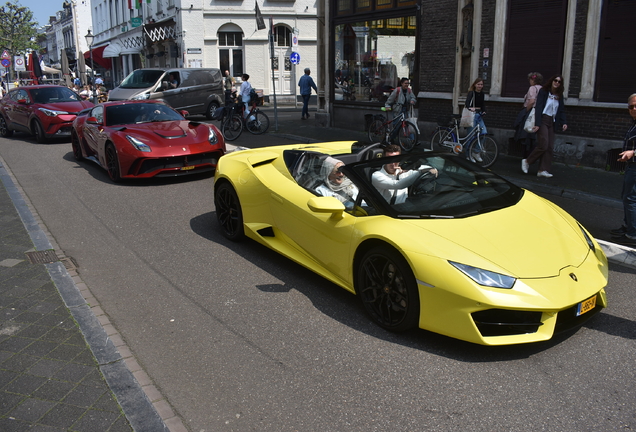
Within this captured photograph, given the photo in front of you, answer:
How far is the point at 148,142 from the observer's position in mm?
10008

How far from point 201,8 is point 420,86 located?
22965mm

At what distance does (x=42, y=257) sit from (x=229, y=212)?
6.79ft

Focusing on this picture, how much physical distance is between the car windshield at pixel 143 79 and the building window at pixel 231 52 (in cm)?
1340

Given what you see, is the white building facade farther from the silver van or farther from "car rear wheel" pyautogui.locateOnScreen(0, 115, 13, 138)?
"car rear wheel" pyautogui.locateOnScreen(0, 115, 13, 138)

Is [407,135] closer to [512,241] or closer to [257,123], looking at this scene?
[257,123]

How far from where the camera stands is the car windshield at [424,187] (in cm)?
462

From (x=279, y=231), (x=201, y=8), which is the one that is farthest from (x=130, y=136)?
(x=201, y=8)

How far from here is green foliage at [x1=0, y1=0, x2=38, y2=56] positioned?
63.8 metres

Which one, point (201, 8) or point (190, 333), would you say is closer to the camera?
point (190, 333)

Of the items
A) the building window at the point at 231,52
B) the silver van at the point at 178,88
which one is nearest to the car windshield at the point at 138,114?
the silver van at the point at 178,88

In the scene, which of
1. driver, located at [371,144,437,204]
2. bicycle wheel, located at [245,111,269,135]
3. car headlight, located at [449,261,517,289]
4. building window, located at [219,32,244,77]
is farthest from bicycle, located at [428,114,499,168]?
building window, located at [219,32,244,77]

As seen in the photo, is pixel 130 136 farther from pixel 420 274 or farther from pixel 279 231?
pixel 420 274

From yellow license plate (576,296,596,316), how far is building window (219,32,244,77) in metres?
33.7

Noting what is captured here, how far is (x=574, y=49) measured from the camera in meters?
11.6
